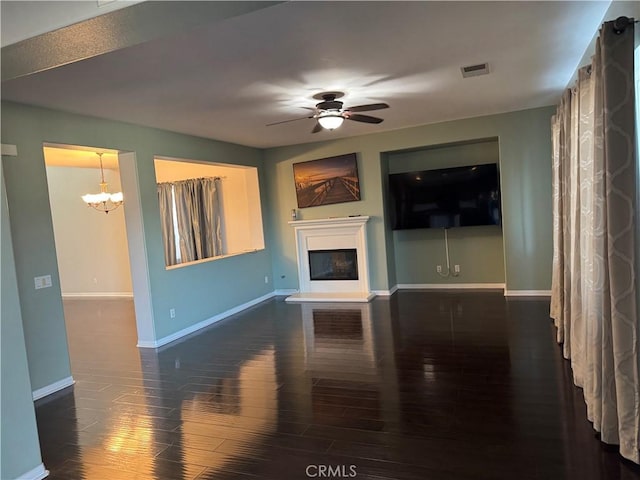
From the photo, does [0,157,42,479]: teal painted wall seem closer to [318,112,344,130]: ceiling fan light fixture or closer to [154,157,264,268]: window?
[318,112,344,130]: ceiling fan light fixture

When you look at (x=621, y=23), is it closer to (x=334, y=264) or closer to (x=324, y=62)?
(x=324, y=62)

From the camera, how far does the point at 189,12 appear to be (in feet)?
6.38

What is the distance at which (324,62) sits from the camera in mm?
3414

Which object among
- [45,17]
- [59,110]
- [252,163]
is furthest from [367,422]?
[252,163]

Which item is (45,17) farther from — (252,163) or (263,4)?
(252,163)

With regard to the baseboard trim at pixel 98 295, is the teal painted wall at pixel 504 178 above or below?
above

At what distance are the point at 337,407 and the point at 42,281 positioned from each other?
2.96 meters

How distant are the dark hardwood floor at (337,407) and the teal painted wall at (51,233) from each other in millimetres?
478

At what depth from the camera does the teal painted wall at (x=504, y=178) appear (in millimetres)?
6074

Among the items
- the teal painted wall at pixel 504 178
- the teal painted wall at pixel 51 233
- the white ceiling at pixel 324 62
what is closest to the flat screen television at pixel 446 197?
the teal painted wall at pixel 504 178

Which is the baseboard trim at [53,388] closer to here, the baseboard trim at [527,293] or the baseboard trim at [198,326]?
the baseboard trim at [198,326]

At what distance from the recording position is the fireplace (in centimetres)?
727

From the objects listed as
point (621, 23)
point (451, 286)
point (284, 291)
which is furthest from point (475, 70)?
point (284, 291)

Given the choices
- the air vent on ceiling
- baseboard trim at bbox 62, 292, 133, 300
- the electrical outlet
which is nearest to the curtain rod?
the air vent on ceiling
